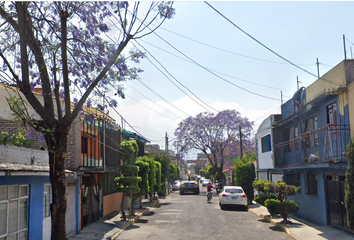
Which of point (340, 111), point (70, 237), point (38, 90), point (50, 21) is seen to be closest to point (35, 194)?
point (70, 237)

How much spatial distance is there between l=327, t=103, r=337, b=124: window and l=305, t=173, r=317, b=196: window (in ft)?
10.9

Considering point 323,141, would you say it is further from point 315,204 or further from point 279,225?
point 279,225

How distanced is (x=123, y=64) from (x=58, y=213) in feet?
14.9

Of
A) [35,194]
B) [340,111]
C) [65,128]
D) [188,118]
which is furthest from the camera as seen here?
[188,118]

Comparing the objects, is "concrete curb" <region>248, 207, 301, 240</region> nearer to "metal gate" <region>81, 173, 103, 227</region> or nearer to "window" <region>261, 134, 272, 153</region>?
"window" <region>261, 134, 272, 153</region>

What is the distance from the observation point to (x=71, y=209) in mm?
14750

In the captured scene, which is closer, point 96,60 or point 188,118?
point 96,60

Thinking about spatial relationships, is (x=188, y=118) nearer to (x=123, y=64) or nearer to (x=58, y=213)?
(x=123, y=64)

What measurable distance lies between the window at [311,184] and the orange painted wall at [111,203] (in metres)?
10.6

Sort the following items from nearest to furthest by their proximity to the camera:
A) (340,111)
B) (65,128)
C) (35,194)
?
1. (65,128)
2. (35,194)
3. (340,111)

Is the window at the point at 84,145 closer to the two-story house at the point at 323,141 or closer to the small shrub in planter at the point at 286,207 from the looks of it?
the small shrub in planter at the point at 286,207

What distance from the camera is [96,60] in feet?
34.4

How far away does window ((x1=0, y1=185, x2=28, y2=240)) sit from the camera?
31.7 ft

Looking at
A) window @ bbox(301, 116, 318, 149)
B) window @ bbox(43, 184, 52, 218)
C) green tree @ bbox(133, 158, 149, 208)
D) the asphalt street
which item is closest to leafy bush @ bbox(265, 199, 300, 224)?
the asphalt street
